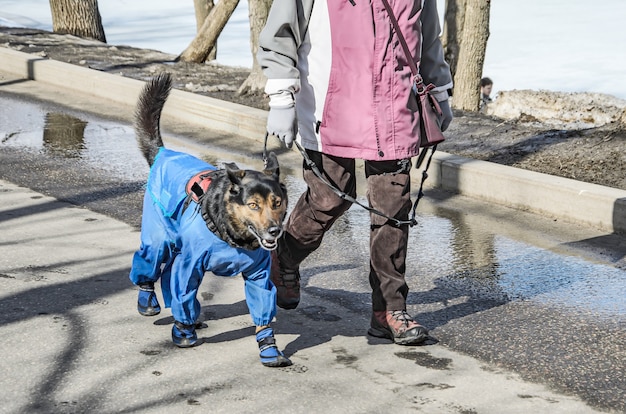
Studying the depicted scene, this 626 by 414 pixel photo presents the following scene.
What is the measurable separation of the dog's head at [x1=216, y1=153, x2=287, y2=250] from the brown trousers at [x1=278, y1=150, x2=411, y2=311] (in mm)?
585

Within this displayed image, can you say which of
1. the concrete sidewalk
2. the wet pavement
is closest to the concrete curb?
the wet pavement

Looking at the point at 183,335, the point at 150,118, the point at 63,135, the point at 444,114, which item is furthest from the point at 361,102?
the point at 63,135

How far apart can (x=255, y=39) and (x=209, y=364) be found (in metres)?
8.11

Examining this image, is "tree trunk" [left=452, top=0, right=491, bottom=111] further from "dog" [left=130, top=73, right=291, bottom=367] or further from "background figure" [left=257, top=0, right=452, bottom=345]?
"dog" [left=130, top=73, right=291, bottom=367]

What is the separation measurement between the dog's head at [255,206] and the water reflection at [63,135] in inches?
197

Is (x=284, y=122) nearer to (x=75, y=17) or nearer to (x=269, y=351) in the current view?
(x=269, y=351)

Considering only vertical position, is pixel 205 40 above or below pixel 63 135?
above

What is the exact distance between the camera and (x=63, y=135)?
975 centimetres

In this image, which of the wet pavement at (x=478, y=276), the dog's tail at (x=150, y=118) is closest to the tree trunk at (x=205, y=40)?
the wet pavement at (x=478, y=276)

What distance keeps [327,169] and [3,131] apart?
600cm

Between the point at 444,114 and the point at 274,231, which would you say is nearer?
the point at 274,231

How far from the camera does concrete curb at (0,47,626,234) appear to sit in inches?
268

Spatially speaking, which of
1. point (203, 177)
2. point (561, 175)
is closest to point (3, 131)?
point (561, 175)

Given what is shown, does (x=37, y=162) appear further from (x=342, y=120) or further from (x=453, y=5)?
(x=453, y=5)
